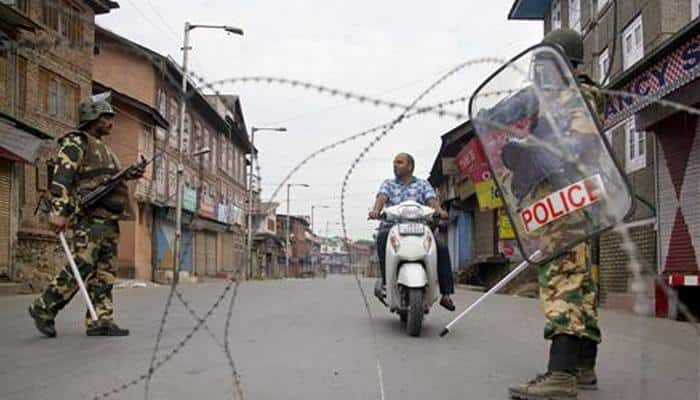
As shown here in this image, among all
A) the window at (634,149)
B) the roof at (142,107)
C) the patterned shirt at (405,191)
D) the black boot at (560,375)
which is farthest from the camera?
the roof at (142,107)

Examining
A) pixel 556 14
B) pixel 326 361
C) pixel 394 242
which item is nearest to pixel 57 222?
pixel 326 361

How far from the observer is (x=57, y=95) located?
67.8 ft

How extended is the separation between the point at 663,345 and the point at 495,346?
1.57 m

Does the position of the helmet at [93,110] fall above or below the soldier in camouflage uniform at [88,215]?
above

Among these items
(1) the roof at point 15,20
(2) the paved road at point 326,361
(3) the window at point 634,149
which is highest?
(1) the roof at point 15,20

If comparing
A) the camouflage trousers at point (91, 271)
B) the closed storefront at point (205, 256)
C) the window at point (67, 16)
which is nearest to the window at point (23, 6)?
the closed storefront at point (205, 256)

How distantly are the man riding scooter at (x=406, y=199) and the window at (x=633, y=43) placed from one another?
9.89 metres

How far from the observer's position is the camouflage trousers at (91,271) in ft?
20.1

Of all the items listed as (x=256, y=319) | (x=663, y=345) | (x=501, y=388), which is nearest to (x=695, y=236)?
(x=663, y=345)

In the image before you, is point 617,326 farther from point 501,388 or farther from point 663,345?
point 501,388

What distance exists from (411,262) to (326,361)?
148cm

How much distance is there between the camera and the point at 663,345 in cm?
677

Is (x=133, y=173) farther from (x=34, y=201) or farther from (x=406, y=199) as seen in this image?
(x=34, y=201)

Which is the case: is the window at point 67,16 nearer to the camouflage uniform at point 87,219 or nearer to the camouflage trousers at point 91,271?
the camouflage uniform at point 87,219
